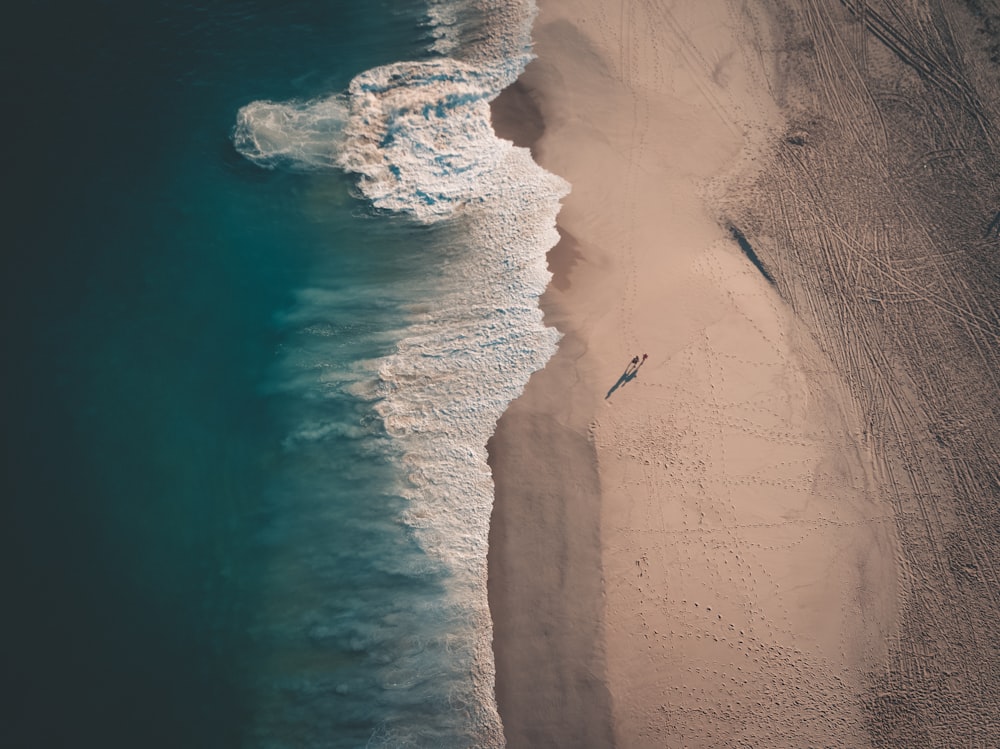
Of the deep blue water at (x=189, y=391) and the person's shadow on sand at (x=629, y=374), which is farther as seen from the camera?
the person's shadow on sand at (x=629, y=374)

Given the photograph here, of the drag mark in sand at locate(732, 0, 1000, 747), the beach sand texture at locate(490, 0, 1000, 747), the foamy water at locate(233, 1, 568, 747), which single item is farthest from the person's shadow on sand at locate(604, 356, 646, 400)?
the drag mark in sand at locate(732, 0, 1000, 747)

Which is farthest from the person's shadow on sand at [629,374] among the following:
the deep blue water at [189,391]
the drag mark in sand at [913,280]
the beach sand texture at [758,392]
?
the deep blue water at [189,391]

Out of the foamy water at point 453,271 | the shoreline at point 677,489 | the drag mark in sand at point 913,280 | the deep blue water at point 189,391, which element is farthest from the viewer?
the foamy water at point 453,271

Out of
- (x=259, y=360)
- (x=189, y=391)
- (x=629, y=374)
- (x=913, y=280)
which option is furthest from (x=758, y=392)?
(x=189, y=391)

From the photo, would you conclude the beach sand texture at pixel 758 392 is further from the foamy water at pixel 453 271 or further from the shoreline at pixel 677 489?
the foamy water at pixel 453 271

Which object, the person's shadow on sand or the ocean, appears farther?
the person's shadow on sand

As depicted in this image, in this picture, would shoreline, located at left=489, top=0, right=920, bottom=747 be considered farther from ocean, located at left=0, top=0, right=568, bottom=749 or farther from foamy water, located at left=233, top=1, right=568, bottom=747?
ocean, located at left=0, top=0, right=568, bottom=749
